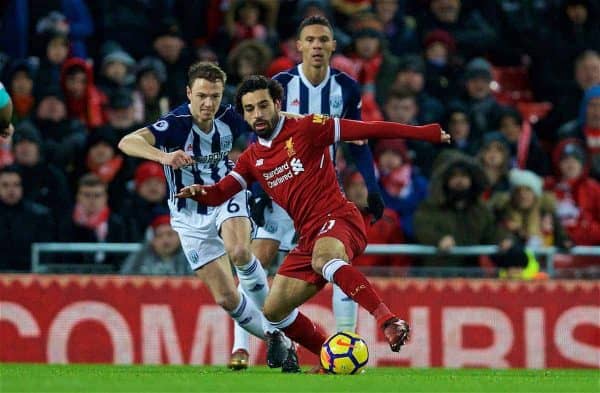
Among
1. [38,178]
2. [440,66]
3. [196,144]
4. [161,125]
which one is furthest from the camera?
[440,66]

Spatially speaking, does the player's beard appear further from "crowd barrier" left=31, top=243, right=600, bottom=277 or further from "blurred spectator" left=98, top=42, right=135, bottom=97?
"blurred spectator" left=98, top=42, right=135, bottom=97

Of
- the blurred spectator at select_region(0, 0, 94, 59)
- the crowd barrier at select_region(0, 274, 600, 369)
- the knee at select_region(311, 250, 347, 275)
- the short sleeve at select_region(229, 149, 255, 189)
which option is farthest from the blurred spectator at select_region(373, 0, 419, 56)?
→ the knee at select_region(311, 250, 347, 275)

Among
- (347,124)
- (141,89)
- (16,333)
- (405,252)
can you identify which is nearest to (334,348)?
(347,124)

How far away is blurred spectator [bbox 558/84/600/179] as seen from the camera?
15.8 meters

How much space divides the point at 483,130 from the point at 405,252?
8.98 ft

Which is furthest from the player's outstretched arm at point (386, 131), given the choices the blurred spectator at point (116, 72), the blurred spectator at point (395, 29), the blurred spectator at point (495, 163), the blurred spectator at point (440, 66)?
the blurred spectator at point (395, 29)

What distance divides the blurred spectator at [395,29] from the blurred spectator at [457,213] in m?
3.47

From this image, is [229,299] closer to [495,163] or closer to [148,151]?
[148,151]

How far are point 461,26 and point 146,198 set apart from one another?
17.3ft

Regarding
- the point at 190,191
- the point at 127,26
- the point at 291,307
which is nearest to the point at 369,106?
the point at 127,26

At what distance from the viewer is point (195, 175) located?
36.6ft

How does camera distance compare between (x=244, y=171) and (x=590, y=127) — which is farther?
(x=590, y=127)

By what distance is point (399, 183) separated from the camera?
1467 centimetres

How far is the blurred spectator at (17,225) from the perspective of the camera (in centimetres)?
1391
